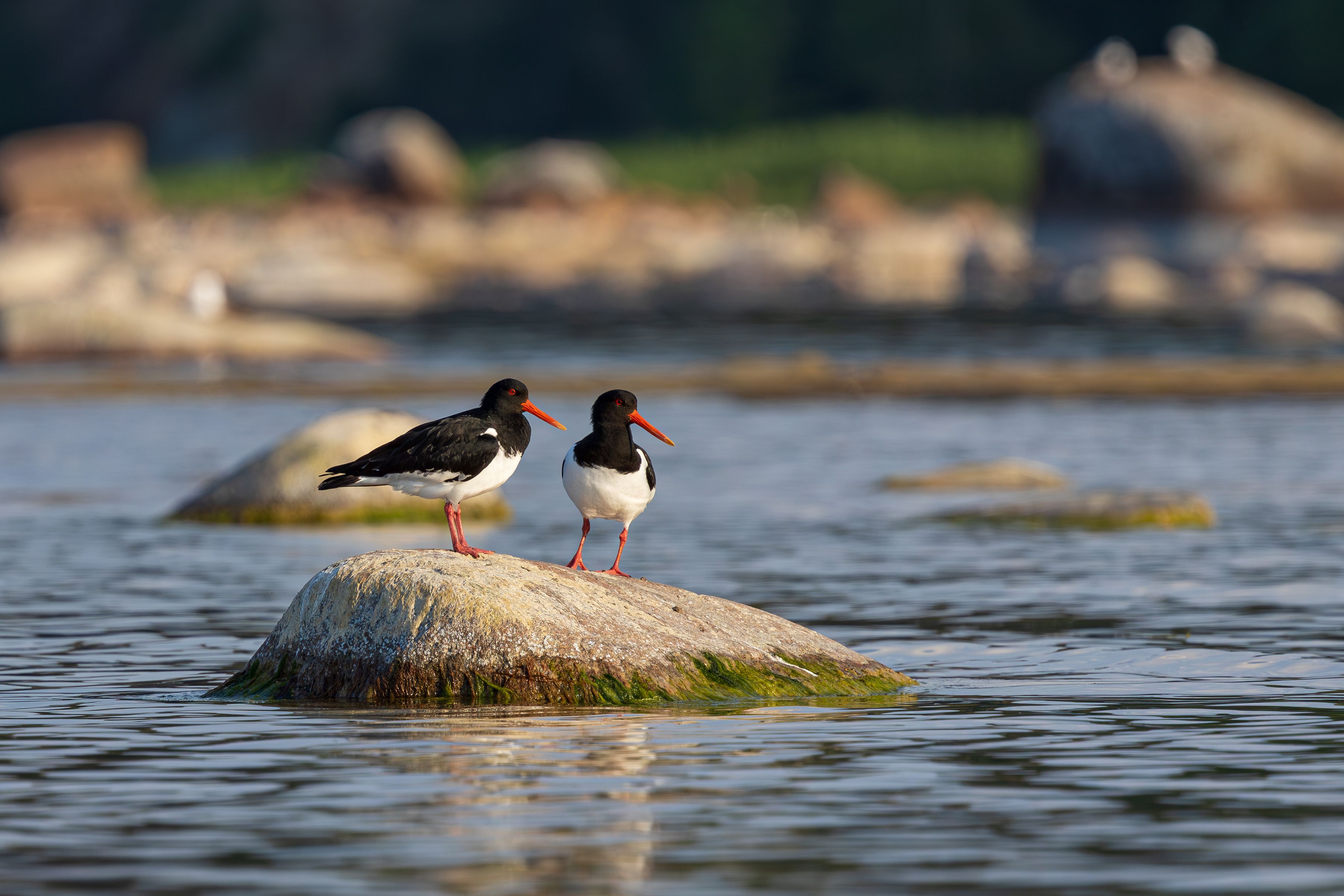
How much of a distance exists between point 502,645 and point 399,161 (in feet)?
217

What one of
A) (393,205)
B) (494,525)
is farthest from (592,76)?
(494,525)

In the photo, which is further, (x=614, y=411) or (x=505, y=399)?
(x=505, y=399)

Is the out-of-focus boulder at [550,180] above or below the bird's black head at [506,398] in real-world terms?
above

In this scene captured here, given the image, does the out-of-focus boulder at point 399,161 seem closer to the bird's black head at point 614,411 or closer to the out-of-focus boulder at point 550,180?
the out-of-focus boulder at point 550,180

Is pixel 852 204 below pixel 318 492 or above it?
above

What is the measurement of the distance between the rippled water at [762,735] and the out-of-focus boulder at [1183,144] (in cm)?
3857

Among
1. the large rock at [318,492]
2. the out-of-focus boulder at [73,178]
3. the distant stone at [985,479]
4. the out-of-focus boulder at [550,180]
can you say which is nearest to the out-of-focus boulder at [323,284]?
the out-of-focus boulder at [550,180]

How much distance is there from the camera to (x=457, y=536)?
35.9ft

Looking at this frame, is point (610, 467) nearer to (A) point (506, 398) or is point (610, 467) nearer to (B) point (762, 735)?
(A) point (506, 398)

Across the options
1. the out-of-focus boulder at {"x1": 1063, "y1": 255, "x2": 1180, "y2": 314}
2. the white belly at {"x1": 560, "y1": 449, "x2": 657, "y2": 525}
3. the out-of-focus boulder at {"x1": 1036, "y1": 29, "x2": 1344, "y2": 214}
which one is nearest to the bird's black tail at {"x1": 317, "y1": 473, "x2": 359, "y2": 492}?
the white belly at {"x1": 560, "y1": 449, "x2": 657, "y2": 525}

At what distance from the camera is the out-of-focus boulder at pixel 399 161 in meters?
75.1

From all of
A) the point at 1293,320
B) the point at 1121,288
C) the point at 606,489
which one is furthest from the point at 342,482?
the point at 1121,288

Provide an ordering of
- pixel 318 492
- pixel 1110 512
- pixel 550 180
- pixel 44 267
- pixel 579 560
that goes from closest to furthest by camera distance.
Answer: pixel 579 560
pixel 1110 512
pixel 318 492
pixel 44 267
pixel 550 180

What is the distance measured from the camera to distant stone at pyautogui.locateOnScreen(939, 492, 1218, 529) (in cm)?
1750
